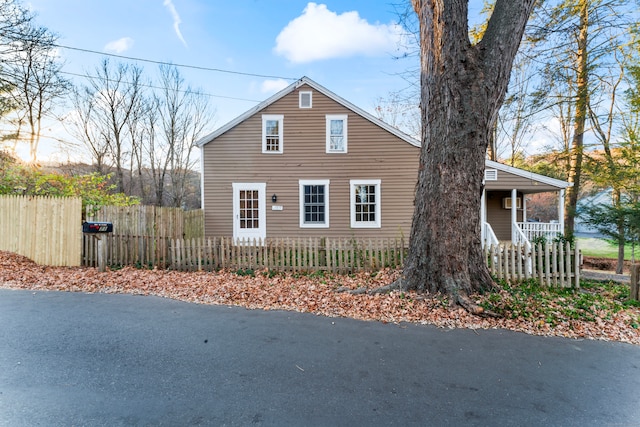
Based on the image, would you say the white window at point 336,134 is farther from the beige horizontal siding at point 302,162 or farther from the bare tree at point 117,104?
the bare tree at point 117,104

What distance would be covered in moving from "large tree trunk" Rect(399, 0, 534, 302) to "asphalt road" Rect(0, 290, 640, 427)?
1.57 metres

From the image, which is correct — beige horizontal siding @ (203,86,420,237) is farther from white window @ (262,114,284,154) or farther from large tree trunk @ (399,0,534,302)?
large tree trunk @ (399,0,534,302)

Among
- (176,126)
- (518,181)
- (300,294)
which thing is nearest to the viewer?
(300,294)

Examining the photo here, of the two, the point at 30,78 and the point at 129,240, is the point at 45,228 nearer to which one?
the point at 129,240

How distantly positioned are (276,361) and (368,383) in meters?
1.08

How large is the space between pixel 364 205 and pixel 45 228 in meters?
10.6

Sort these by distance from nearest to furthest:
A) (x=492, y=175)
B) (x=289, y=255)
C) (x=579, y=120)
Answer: (x=289, y=255) < (x=492, y=175) < (x=579, y=120)

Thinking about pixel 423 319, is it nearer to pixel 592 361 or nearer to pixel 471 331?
pixel 471 331

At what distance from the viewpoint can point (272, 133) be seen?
12742 mm

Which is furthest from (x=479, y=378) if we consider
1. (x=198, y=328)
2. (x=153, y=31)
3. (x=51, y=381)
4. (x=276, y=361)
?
(x=153, y=31)

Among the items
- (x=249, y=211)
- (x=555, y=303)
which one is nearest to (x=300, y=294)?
(x=555, y=303)

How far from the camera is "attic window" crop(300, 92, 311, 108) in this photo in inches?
496

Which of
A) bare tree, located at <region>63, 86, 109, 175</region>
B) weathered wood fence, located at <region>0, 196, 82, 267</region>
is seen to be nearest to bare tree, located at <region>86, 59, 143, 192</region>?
bare tree, located at <region>63, 86, 109, 175</region>

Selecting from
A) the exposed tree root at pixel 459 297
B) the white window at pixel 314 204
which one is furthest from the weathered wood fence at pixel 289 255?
the white window at pixel 314 204
